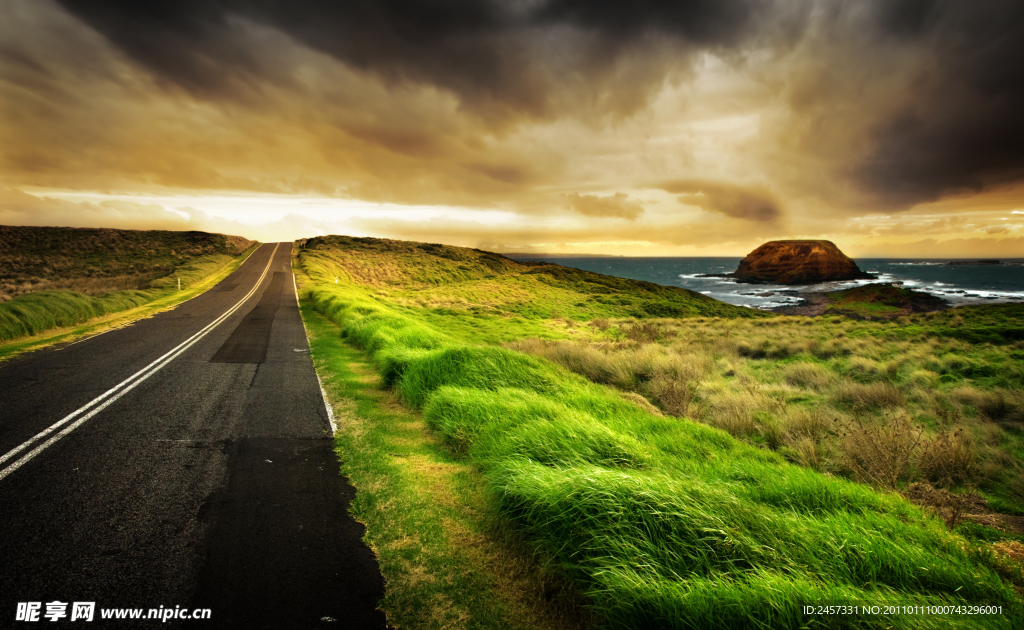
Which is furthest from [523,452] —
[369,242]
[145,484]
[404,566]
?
[369,242]

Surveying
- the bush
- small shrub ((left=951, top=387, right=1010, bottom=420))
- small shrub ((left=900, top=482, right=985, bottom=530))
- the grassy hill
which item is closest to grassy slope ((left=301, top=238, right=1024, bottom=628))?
small shrub ((left=900, top=482, right=985, bottom=530))

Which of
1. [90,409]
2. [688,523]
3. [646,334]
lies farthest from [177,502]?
[646,334]

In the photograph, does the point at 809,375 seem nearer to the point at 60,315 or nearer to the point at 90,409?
the point at 90,409

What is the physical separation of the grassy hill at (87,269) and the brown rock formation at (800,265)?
127184 mm

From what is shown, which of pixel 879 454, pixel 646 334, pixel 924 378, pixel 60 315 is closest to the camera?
pixel 879 454

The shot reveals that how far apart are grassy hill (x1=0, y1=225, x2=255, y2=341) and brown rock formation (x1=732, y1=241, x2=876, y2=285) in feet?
417

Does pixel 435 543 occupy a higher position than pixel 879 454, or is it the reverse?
pixel 879 454

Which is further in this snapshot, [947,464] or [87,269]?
[87,269]

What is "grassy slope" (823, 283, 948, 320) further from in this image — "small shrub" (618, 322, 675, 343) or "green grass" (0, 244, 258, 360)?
"green grass" (0, 244, 258, 360)

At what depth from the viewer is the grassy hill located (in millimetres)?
14844

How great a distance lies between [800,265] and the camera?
111 m

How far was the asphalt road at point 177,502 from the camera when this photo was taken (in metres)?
3.08

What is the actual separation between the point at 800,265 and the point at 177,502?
137855 millimetres

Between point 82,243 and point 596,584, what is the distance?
9968cm
